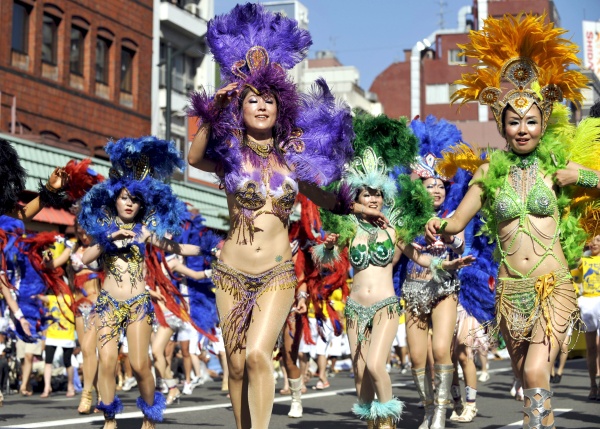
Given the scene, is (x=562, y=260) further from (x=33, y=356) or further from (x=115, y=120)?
(x=115, y=120)

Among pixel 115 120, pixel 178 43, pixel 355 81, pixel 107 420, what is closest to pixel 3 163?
pixel 107 420

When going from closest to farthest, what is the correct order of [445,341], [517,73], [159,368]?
[517,73], [445,341], [159,368]

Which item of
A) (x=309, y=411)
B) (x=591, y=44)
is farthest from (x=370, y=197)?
(x=591, y=44)

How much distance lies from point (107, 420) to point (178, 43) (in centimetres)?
3121

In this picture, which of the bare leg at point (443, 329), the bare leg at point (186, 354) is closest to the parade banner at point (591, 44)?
the bare leg at point (186, 354)

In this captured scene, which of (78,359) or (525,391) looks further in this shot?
(78,359)

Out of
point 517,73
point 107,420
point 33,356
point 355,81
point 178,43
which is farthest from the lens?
point 355,81

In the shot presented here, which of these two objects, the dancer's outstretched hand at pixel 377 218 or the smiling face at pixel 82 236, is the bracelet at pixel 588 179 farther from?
the smiling face at pixel 82 236

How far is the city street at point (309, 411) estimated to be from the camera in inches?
426

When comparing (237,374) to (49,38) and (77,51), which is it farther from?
(77,51)

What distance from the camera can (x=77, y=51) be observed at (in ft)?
111

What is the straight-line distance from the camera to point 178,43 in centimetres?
3991

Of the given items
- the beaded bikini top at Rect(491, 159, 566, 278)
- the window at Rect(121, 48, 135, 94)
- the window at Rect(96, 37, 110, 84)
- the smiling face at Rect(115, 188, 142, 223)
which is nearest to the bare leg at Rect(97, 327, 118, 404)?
the smiling face at Rect(115, 188, 142, 223)

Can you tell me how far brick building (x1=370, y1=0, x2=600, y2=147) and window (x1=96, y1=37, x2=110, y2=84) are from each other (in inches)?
1729
